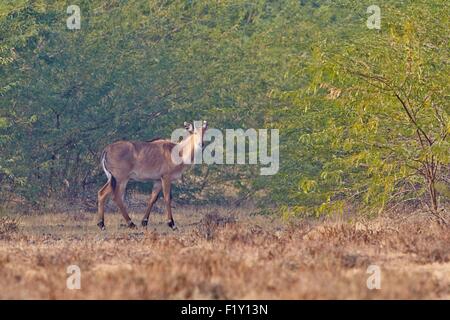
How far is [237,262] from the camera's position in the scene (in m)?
11.7

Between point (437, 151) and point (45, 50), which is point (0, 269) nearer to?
point (437, 151)

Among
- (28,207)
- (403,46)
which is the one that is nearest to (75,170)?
(28,207)

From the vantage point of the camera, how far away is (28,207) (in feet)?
71.6

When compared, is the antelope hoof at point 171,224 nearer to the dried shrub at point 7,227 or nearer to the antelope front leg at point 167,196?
the antelope front leg at point 167,196

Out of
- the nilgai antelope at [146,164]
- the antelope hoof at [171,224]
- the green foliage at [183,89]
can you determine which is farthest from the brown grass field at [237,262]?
the green foliage at [183,89]

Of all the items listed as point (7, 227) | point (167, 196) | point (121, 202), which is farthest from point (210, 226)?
point (167, 196)

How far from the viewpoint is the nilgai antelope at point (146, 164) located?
798 inches

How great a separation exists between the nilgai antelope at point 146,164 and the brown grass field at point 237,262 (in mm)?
1936

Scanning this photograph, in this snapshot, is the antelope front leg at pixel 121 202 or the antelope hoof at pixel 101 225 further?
the antelope front leg at pixel 121 202

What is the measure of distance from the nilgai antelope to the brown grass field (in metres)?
1.94

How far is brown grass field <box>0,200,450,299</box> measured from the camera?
33.6 feet

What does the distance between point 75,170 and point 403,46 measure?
30.9 ft

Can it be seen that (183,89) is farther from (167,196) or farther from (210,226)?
(210,226)

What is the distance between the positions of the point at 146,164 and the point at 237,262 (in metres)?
9.31
